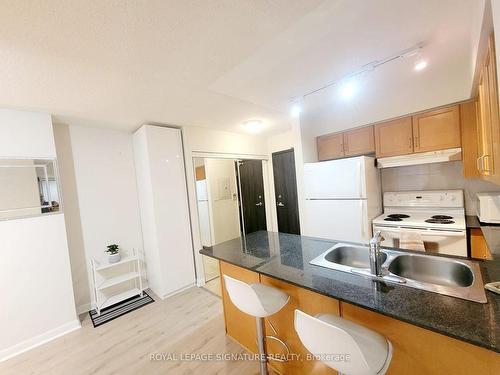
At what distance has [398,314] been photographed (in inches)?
34.1

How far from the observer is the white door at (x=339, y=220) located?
261 centimetres

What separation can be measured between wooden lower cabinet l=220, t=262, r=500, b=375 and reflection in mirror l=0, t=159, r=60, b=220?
7.86 ft

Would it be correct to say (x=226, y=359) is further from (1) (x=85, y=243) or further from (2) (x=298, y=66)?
(2) (x=298, y=66)

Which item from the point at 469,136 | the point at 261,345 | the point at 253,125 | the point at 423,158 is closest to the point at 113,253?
the point at 261,345

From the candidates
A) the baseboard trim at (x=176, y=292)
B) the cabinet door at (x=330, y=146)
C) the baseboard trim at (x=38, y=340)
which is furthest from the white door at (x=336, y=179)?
the baseboard trim at (x=38, y=340)

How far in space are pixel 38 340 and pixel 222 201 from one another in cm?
290

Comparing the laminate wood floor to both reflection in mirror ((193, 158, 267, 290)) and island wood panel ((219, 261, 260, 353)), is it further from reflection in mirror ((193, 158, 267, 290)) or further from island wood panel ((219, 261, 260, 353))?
reflection in mirror ((193, 158, 267, 290))

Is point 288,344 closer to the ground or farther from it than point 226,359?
farther from it

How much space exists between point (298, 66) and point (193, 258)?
281cm

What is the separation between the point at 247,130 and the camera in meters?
3.79

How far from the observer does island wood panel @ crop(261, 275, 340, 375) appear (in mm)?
1308

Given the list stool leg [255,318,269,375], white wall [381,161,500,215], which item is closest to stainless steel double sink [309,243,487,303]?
stool leg [255,318,269,375]

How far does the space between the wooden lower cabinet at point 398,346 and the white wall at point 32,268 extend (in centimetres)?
224

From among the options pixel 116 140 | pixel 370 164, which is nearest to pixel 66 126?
pixel 116 140
